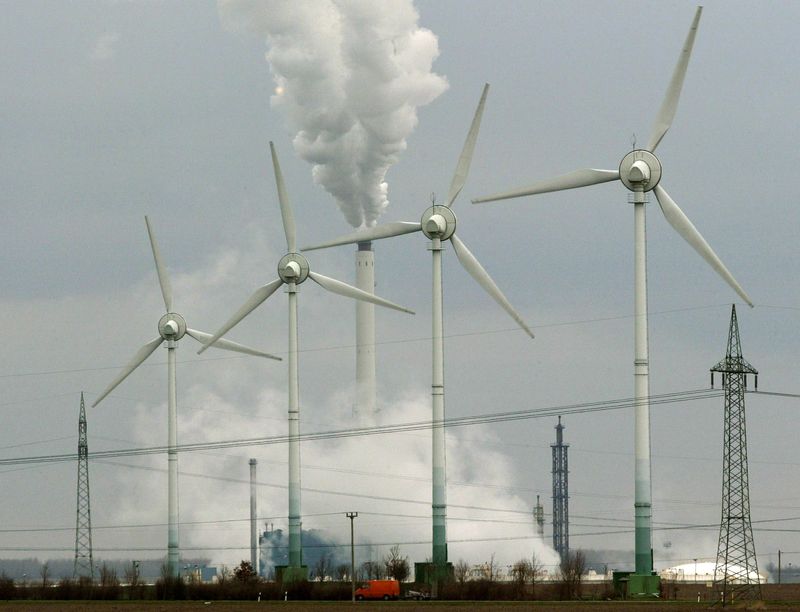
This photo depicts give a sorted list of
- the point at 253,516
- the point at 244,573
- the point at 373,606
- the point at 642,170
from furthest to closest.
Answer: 1. the point at 253,516
2. the point at 244,573
3. the point at 642,170
4. the point at 373,606

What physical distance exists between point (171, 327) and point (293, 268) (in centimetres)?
1412

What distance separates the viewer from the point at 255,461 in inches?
7790

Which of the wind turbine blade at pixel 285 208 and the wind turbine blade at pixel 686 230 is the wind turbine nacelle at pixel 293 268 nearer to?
the wind turbine blade at pixel 285 208

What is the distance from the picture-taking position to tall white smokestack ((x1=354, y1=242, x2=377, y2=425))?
162750mm

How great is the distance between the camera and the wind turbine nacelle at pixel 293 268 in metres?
132

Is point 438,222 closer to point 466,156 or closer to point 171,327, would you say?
point 466,156

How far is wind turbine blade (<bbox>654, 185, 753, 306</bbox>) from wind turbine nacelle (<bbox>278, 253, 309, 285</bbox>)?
36366 mm

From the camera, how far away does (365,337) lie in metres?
165

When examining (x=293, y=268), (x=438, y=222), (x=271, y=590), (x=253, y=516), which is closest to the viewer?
(x=271, y=590)

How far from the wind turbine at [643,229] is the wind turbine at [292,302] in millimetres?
22662

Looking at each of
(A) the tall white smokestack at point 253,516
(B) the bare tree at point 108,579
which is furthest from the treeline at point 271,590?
(A) the tall white smokestack at point 253,516

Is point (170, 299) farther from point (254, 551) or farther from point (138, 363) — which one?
point (254, 551)

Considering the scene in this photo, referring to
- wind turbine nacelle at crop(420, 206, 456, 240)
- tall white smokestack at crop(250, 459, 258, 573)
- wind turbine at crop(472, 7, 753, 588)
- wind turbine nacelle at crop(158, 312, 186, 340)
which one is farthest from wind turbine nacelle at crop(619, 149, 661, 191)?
tall white smokestack at crop(250, 459, 258, 573)

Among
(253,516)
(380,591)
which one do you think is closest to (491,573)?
(380,591)
